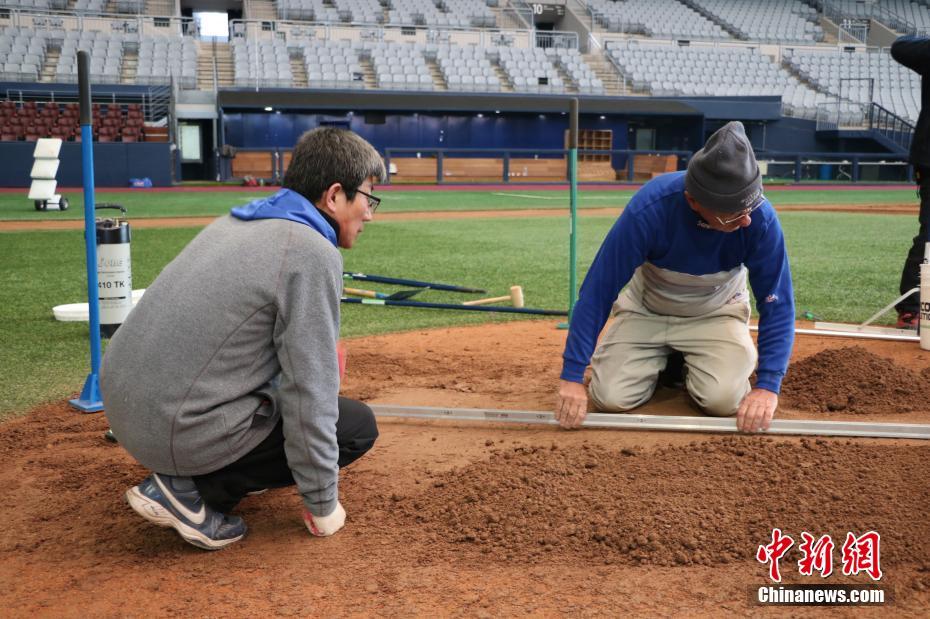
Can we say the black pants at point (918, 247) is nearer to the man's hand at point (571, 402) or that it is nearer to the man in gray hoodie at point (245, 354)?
the man's hand at point (571, 402)

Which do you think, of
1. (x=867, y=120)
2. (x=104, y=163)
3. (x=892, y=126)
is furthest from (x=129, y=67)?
(x=892, y=126)

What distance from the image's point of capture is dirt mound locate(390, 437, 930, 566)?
296 cm

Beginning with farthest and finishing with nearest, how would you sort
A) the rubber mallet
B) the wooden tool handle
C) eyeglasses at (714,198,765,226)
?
the wooden tool handle → the rubber mallet → eyeglasses at (714,198,765,226)

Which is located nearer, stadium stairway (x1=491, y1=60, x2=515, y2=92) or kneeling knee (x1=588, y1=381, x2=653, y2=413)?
kneeling knee (x1=588, y1=381, x2=653, y2=413)

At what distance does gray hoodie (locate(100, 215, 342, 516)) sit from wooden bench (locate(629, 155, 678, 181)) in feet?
92.3

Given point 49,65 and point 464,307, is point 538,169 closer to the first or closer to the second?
point 49,65

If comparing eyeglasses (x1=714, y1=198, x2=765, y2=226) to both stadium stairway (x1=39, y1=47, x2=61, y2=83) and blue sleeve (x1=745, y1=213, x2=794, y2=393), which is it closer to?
blue sleeve (x1=745, y1=213, x2=794, y2=393)

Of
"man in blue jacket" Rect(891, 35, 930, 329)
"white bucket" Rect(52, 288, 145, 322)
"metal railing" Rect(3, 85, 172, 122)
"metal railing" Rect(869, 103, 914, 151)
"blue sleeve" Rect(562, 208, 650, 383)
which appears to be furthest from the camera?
"metal railing" Rect(869, 103, 914, 151)

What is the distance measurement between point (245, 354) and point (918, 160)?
5451mm

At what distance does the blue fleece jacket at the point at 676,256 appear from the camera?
3713mm

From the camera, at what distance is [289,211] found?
275cm

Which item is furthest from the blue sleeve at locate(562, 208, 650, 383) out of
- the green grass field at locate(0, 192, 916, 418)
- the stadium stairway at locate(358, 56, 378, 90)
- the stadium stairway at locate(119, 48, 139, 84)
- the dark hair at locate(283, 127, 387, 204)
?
the stadium stairway at locate(358, 56, 378, 90)

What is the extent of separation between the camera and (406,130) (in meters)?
29.4

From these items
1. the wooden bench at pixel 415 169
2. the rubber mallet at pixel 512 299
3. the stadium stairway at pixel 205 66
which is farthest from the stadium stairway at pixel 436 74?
the rubber mallet at pixel 512 299
